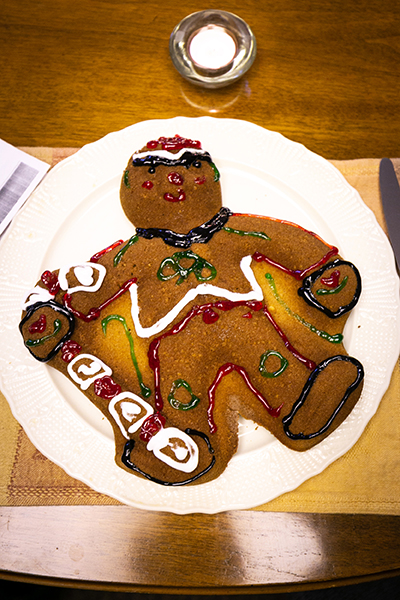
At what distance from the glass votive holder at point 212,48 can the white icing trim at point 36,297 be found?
41.7 inches

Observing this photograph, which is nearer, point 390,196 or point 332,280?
point 332,280

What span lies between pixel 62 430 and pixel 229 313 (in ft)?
2.53

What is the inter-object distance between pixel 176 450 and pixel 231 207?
98cm

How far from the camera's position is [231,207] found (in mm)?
1928

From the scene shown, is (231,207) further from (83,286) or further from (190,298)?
(83,286)

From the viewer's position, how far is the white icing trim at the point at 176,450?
5.29 ft

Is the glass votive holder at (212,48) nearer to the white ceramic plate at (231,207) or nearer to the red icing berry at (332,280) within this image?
the white ceramic plate at (231,207)

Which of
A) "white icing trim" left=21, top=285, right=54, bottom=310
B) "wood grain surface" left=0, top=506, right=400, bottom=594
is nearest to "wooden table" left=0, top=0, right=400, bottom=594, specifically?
"white icing trim" left=21, top=285, right=54, bottom=310

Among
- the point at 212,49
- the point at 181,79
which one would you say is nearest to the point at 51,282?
the point at 181,79

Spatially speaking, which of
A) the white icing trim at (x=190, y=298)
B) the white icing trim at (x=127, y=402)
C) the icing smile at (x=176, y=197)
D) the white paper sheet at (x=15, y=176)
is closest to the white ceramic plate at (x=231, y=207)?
the white paper sheet at (x=15, y=176)

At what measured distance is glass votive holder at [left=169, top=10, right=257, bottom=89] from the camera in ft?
6.26

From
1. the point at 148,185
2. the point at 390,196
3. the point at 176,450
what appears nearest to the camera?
the point at 176,450

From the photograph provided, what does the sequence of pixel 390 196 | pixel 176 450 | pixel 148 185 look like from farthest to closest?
pixel 390 196 → pixel 148 185 → pixel 176 450

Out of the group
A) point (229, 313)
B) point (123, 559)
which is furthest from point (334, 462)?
point (123, 559)
